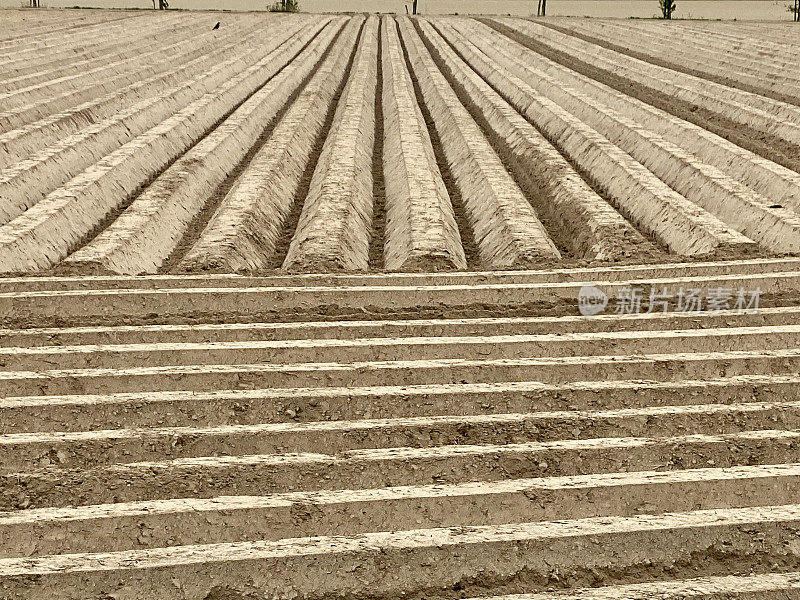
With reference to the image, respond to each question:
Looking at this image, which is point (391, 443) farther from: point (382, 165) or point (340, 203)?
point (382, 165)

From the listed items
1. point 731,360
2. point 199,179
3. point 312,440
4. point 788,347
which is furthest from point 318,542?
point 199,179

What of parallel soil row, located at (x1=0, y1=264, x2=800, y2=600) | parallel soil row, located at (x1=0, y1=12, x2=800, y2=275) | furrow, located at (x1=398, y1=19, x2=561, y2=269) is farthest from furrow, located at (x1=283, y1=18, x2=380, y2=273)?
furrow, located at (x1=398, y1=19, x2=561, y2=269)

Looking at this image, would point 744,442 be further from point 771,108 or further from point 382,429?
→ point 771,108

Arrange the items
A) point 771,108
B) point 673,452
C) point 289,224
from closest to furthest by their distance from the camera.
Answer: point 673,452 → point 289,224 → point 771,108

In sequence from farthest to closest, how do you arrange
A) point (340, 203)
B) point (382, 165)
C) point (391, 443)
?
point (382, 165), point (340, 203), point (391, 443)

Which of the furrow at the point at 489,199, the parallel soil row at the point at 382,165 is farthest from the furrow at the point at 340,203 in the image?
the furrow at the point at 489,199

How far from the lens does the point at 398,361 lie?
5.86 m

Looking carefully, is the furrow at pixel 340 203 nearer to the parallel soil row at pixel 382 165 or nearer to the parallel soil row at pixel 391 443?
the parallel soil row at pixel 382 165

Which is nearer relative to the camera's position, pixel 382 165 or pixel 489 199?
pixel 489 199

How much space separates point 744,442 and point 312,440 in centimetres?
297

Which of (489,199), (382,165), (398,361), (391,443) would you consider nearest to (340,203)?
(489,199)

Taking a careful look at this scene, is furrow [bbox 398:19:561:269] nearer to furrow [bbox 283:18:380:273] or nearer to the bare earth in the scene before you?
the bare earth

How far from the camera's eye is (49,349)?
589 centimetres

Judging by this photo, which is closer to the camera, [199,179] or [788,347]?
[788,347]
